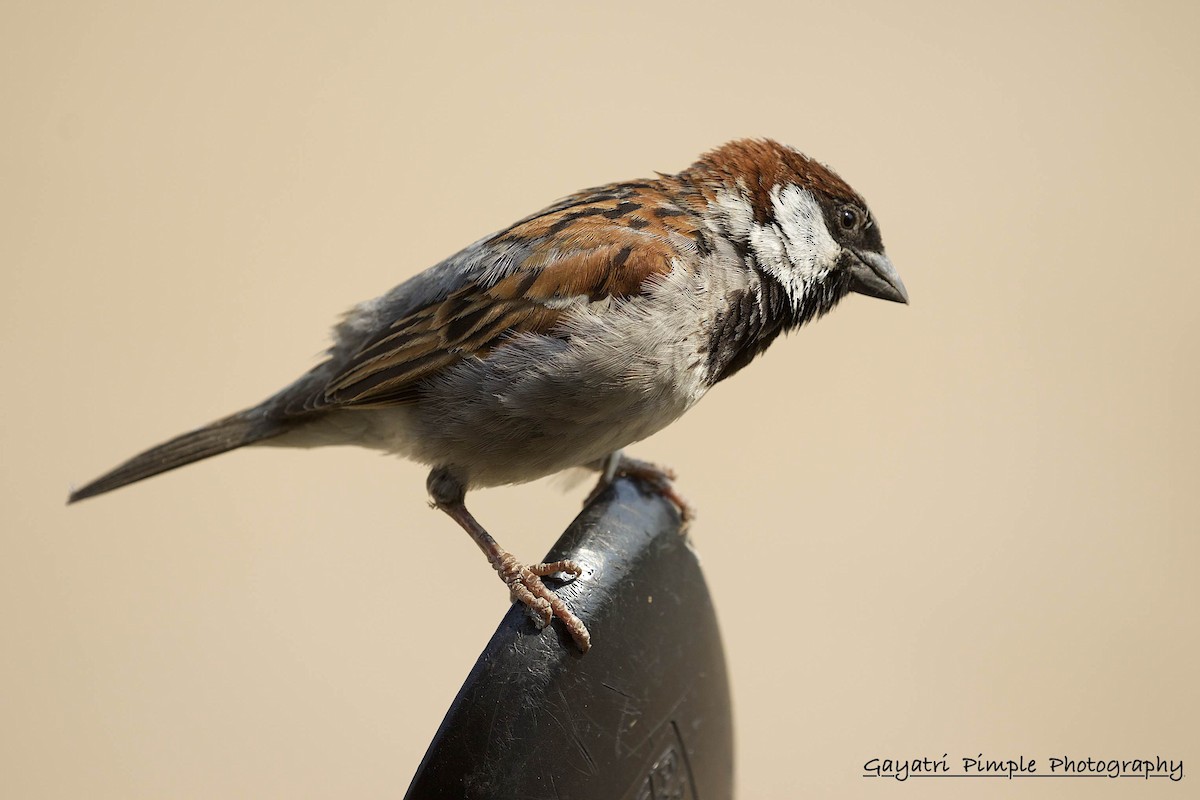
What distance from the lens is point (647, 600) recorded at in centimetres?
209

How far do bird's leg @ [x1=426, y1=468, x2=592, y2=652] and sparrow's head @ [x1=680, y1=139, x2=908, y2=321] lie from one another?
883 millimetres

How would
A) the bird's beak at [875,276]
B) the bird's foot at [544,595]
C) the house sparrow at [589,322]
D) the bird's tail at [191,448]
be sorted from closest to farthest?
1. the bird's foot at [544,595]
2. the house sparrow at [589,322]
3. the bird's beak at [875,276]
4. the bird's tail at [191,448]

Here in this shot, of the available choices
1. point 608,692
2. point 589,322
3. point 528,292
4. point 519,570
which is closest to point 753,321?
point 589,322

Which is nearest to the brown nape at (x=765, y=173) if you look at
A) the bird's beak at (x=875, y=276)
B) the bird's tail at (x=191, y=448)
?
the bird's beak at (x=875, y=276)

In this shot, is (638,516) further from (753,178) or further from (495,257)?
(753,178)

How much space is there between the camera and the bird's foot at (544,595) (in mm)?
1910

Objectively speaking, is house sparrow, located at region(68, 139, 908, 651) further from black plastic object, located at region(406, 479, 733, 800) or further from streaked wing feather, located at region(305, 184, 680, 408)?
black plastic object, located at region(406, 479, 733, 800)

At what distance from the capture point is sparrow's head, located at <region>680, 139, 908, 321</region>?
2.57 m

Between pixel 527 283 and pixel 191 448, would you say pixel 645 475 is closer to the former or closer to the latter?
pixel 527 283

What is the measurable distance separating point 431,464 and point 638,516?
2.14 feet

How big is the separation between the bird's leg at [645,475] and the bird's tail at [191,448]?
84cm

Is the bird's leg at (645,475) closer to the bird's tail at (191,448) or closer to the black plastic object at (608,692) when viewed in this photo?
the black plastic object at (608,692)

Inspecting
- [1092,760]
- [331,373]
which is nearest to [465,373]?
[331,373]

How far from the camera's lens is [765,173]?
8.69 feet
